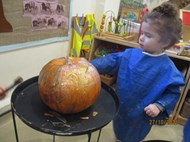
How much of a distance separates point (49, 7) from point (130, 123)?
0.97 m

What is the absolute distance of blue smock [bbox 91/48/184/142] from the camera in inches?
32.6

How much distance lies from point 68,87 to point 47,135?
2.84 ft

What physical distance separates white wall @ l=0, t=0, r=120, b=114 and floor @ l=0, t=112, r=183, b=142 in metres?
0.15

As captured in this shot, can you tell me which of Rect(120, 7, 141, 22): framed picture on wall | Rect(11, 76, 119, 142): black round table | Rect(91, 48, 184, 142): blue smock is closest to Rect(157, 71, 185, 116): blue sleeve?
Rect(91, 48, 184, 142): blue smock

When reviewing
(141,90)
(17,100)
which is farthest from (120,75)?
(17,100)

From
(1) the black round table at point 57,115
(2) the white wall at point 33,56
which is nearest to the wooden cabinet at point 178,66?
(2) the white wall at point 33,56

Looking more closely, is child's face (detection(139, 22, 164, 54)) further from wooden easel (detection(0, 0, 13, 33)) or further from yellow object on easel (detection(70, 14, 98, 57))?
yellow object on easel (detection(70, 14, 98, 57))

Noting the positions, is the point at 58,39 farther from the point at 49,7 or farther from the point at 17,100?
the point at 17,100

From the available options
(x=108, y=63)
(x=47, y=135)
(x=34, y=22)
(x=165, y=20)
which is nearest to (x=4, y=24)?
(x=34, y=22)

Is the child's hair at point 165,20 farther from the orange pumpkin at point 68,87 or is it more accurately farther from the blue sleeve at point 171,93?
the orange pumpkin at point 68,87

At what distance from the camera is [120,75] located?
0.95 meters

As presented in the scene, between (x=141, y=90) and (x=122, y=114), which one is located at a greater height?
(x=141, y=90)

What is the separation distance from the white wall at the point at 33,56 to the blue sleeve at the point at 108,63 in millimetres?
650

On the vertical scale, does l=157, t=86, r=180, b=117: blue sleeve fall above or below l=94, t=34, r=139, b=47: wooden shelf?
below
